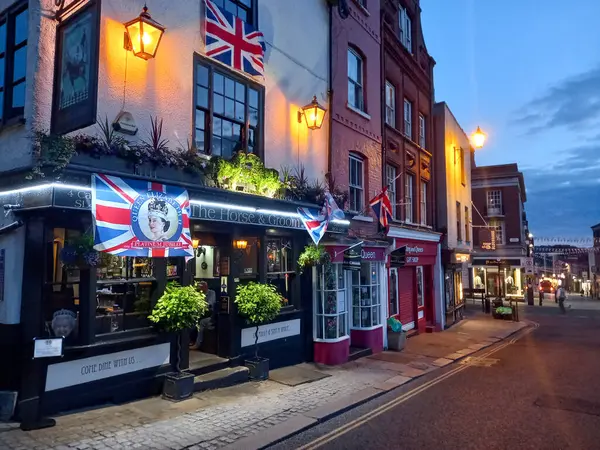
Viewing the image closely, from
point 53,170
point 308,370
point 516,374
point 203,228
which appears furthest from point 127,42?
point 516,374

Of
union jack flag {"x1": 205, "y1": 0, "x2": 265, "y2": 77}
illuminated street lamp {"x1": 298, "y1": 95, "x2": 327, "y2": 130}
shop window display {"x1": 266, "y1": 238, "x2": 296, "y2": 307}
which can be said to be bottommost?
shop window display {"x1": 266, "y1": 238, "x2": 296, "y2": 307}

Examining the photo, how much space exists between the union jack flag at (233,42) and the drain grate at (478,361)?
9.32 metres

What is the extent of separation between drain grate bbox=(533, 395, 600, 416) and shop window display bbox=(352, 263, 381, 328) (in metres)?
5.17

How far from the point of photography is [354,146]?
1397 cm

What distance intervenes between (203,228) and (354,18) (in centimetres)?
958

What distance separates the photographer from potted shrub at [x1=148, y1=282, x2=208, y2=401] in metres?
7.46

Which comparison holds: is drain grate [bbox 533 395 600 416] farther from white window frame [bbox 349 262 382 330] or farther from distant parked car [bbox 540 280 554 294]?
distant parked car [bbox 540 280 554 294]

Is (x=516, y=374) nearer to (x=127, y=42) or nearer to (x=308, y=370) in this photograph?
(x=308, y=370)

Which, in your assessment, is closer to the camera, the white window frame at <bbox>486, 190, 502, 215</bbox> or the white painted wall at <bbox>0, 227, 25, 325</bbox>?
the white painted wall at <bbox>0, 227, 25, 325</bbox>

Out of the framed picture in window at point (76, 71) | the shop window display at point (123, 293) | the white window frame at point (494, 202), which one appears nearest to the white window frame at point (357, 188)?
the shop window display at point (123, 293)

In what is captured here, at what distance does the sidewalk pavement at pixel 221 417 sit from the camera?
5.82m

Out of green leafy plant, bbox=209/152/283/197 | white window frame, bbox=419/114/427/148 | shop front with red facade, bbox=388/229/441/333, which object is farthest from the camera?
white window frame, bbox=419/114/427/148

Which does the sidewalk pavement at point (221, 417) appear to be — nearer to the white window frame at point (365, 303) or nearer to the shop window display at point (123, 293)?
the shop window display at point (123, 293)

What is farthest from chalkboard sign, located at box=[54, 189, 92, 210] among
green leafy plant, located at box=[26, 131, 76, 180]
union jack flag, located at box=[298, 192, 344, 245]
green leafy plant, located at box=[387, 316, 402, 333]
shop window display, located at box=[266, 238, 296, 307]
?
green leafy plant, located at box=[387, 316, 402, 333]
